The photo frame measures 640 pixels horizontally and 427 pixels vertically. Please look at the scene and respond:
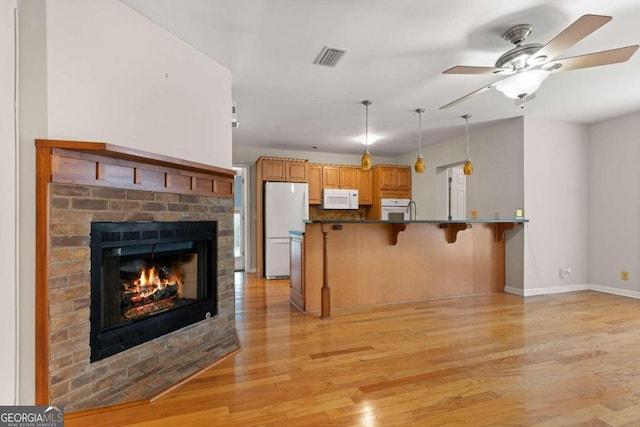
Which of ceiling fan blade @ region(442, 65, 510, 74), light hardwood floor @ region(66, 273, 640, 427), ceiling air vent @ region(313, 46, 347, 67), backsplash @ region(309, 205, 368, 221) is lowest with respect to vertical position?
light hardwood floor @ region(66, 273, 640, 427)

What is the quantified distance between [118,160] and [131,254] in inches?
24.4

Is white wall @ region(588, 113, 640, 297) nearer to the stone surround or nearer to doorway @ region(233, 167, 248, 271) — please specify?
the stone surround

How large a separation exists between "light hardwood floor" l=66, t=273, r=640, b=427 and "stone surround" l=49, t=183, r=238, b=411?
0.47ft

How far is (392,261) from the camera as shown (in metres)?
3.98

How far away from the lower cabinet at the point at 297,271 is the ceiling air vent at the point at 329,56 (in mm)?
1827

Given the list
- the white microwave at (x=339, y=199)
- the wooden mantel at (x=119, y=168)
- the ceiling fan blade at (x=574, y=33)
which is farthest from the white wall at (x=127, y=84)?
the white microwave at (x=339, y=199)

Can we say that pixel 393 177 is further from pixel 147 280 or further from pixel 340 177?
pixel 147 280

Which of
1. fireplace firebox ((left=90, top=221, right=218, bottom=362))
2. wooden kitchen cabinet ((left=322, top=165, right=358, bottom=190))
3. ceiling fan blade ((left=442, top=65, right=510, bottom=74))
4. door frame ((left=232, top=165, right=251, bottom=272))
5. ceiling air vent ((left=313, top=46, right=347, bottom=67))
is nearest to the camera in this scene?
fireplace firebox ((left=90, top=221, right=218, bottom=362))

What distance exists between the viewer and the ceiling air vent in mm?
2535

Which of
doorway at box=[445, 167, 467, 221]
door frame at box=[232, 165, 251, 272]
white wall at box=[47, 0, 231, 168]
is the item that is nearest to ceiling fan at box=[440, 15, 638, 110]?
white wall at box=[47, 0, 231, 168]

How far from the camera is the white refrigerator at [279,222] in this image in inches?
219

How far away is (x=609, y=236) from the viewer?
4.42 metres

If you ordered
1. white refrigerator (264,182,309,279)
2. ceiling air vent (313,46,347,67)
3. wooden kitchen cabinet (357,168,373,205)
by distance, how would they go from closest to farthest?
A: ceiling air vent (313,46,347,67)
white refrigerator (264,182,309,279)
wooden kitchen cabinet (357,168,373,205)
